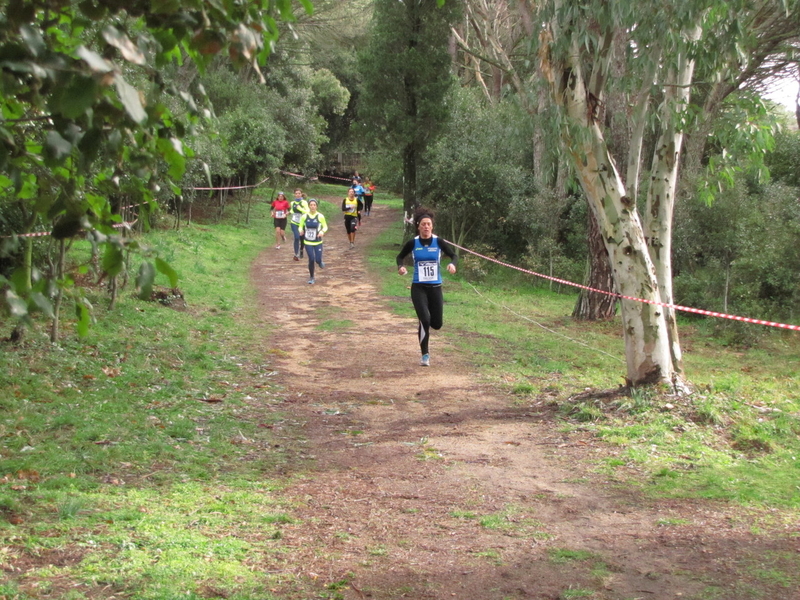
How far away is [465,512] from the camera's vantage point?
5711mm

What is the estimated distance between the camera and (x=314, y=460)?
23.2 feet

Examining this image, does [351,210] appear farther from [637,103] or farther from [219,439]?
[219,439]

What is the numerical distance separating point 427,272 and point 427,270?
0.03 m

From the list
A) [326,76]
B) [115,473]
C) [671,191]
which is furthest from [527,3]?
[326,76]

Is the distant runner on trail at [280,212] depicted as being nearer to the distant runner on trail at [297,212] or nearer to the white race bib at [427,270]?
the distant runner on trail at [297,212]

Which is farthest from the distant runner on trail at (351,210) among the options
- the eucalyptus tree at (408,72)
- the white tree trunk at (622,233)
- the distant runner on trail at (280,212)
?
the white tree trunk at (622,233)

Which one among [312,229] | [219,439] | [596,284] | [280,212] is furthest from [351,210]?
[219,439]

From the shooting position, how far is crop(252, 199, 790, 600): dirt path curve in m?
4.53

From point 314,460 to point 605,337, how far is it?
871cm

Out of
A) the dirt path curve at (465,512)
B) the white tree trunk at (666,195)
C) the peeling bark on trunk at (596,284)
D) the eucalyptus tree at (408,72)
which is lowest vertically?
the dirt path curve at (465,512)

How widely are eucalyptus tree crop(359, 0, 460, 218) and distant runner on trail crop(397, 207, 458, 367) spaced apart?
1179cm

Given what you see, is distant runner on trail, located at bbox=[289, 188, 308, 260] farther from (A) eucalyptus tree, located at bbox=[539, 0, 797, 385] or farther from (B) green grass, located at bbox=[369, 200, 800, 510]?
(A) eucalyptus tree, located at bbox=[539, 0, 797, 385]

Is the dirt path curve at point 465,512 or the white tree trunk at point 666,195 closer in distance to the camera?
the dirt path curve at point 465,512

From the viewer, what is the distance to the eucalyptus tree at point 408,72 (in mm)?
21406
